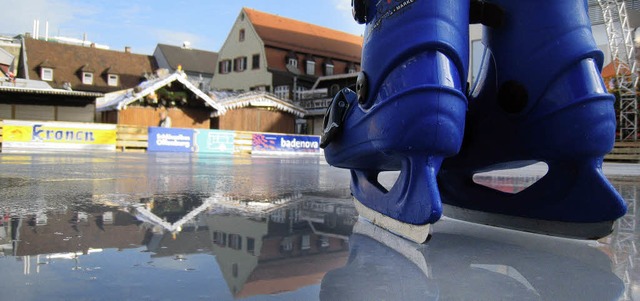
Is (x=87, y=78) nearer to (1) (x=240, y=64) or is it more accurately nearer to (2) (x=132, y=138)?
(1) (x=240, y=64)

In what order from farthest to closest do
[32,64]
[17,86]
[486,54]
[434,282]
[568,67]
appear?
[32,64]
[17,86]
[486,54]
[568,67]
[434,282]

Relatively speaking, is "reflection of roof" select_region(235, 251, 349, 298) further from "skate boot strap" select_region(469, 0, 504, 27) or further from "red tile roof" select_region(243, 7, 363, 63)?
Result: "red tile roof" select_region(243, 7, 363, 63)

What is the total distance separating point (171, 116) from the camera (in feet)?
86.1

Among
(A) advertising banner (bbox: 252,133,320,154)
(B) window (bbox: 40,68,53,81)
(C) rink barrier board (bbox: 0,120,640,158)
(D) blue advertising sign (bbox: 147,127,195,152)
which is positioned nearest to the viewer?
(C) rink barrier board (bbox: 0,120,640,158)

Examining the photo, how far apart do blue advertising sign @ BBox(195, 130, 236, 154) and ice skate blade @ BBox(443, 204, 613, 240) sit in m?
19.4

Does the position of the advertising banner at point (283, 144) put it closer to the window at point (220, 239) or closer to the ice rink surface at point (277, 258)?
the ice rink surface at point (277, 258)

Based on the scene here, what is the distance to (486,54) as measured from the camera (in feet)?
6.93

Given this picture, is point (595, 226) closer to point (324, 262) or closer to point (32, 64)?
point (324, 262)

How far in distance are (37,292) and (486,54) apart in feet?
5.97

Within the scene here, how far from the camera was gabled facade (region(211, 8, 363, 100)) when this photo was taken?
33125 mm

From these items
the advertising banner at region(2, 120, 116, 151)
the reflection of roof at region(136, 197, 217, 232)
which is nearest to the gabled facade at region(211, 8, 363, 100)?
the advertising banner at region(2, 120, 116, 151)

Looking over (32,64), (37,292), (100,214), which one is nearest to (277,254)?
(37,292)

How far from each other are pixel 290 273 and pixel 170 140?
2035 centimetres

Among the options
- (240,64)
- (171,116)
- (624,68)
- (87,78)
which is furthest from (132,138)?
(624,68)
